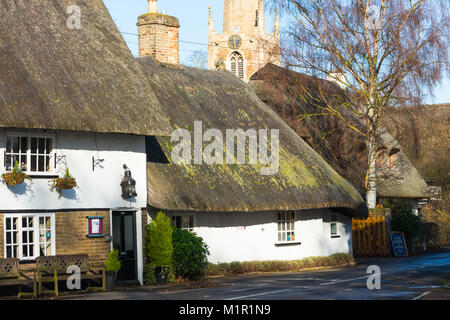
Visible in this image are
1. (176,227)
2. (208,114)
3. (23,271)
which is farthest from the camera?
(208,114)

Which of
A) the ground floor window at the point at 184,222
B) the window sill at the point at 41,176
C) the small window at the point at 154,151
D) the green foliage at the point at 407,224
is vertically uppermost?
the small window at the point at 154,151

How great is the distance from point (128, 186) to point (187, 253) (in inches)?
108

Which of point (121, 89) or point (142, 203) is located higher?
point (121, 89)

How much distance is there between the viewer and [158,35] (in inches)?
1086

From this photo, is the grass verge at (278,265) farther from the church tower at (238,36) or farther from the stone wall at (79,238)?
the church tower at (238,36)

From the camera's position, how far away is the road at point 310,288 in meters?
15.8

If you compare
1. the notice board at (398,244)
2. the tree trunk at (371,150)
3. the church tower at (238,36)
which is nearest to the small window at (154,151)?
the tree trunk at (371,150)

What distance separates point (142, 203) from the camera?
840 inches

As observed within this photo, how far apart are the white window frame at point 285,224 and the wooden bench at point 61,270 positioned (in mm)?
8104

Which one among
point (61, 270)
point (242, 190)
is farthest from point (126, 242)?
point (242, 190)

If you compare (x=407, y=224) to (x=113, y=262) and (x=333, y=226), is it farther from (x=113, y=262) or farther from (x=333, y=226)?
(x=113, y=262)
